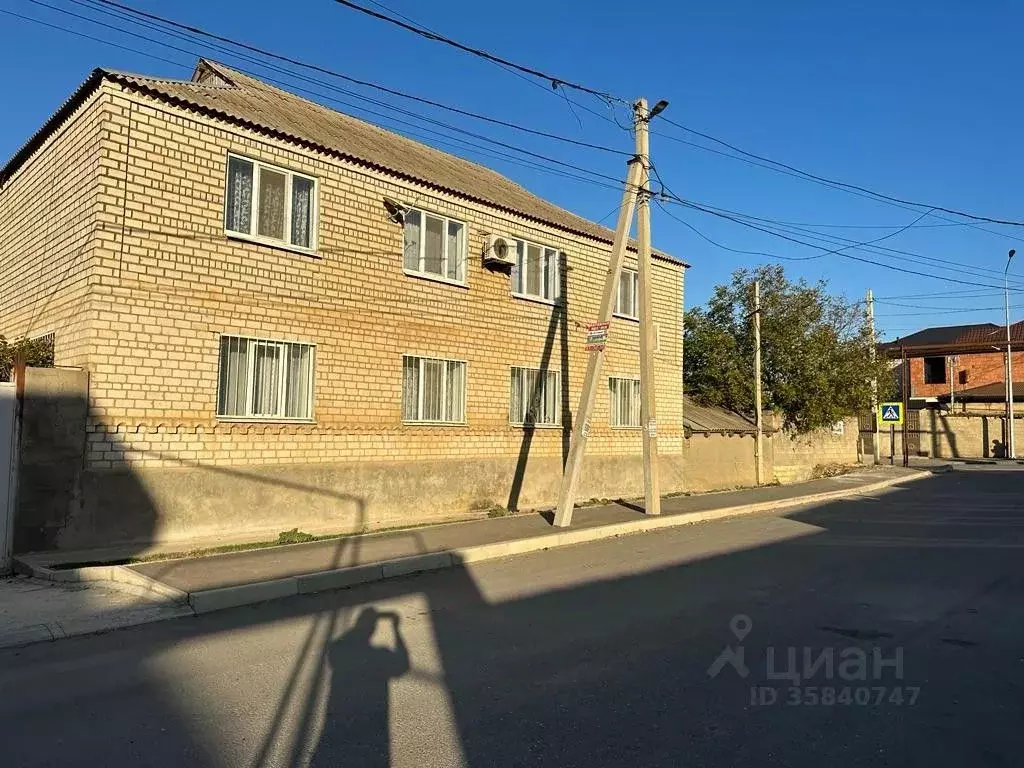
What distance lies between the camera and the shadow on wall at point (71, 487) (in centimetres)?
867

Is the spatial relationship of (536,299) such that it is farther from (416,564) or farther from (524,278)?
(416,564)

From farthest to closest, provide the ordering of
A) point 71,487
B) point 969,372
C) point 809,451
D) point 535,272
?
1. point 969,372
2. point 809,451
3. point 535,272
4. point 71,487

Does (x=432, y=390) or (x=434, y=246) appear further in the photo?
(x=434, y=246)

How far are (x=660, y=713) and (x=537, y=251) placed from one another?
1236cm

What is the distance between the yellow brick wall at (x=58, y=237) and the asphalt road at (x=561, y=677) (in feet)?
17.2

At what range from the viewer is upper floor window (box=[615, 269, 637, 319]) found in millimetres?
17828

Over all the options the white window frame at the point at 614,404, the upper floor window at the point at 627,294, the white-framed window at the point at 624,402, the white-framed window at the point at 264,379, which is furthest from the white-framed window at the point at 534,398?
the white-framed window at the point at 264,379

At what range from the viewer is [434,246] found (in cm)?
1366

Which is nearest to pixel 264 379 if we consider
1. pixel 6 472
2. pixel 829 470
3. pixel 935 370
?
pixel 6 472

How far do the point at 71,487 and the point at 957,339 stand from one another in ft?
212

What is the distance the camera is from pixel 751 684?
4.89 meters

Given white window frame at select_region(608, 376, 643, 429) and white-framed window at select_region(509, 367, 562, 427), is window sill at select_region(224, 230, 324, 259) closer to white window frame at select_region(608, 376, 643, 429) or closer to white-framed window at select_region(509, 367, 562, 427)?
white-framed window at select_region(509, 367, 562, 427)

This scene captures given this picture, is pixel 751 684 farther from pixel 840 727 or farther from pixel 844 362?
pixel 844 362

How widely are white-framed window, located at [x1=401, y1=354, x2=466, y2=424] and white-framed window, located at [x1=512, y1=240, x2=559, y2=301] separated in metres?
2.43
